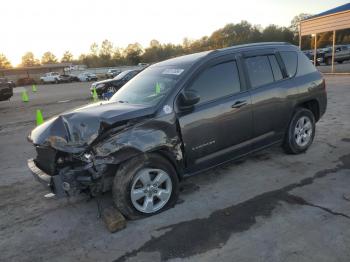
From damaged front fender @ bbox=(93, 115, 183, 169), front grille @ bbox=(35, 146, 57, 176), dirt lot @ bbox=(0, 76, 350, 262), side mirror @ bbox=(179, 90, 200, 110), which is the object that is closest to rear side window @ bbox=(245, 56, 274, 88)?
side mirror @ bbox=(179, 90, 200, 110)

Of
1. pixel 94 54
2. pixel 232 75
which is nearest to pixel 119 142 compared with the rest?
pixel 232 75

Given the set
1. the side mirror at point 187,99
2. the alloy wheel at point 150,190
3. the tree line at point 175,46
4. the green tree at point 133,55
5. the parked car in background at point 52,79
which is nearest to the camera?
the alloy wheel at point 150,190

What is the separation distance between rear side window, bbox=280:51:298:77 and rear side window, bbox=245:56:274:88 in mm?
436

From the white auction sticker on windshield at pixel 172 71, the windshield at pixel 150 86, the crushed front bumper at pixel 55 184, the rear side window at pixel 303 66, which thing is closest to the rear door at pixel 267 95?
the rear side window at pixel 303 66

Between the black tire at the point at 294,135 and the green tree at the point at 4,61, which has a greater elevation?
the green tree at the point at 4,61

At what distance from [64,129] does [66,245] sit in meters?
1.26

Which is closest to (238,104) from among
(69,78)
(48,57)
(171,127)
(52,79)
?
(171,127)

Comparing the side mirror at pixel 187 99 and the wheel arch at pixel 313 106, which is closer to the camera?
the side mirror at pixel 187 99

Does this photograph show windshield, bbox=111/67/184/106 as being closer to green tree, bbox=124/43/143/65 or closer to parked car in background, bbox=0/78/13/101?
parked car in background, bbox=0/78/13/101

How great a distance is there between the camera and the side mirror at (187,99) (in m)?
3.98

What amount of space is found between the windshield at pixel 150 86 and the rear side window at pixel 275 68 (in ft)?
5.41

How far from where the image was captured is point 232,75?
461cm

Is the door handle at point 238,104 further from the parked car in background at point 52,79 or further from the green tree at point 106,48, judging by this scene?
the green tree at point 106,48

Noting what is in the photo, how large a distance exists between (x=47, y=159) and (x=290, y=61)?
13.2ft
